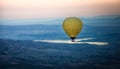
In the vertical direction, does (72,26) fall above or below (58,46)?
above

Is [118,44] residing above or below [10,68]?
above

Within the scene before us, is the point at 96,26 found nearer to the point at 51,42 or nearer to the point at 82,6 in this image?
the point at 82,6

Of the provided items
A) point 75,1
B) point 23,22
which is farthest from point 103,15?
point 23,22

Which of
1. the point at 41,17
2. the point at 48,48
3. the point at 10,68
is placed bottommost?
the point at 10,68
